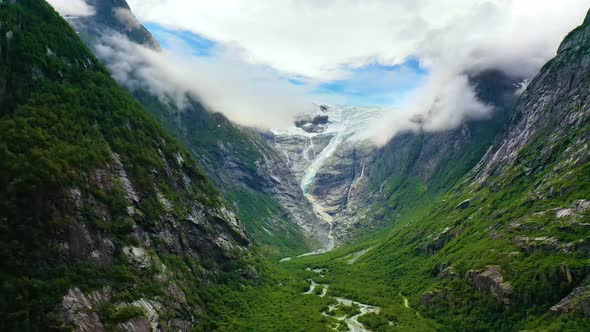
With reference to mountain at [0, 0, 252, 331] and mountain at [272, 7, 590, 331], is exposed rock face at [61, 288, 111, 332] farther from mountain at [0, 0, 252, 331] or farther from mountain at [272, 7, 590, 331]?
mountain at [272, 7, 590, 331]

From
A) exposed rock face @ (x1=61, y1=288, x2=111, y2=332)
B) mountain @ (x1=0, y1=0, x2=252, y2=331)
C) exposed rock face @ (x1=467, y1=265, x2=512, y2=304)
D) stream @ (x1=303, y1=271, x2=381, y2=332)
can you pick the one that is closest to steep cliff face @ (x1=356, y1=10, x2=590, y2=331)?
exposed rock face @ (x1=467, y1=265, x2=512, y2=304)

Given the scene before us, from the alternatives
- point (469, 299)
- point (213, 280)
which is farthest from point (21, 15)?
point (469, 299)

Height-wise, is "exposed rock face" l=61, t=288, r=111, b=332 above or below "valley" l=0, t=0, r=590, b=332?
below

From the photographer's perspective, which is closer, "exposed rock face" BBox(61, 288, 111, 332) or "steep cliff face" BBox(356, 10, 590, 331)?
"exposed rock face" BBox(61, 288, 111, 332)

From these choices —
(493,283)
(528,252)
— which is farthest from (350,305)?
(528,252)

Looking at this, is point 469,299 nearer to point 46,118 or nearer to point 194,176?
point 194,176

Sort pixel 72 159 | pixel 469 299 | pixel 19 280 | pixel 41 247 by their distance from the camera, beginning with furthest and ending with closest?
pixel 469 299, pixel 72 159, pixel 41 247, pixel 19 280
